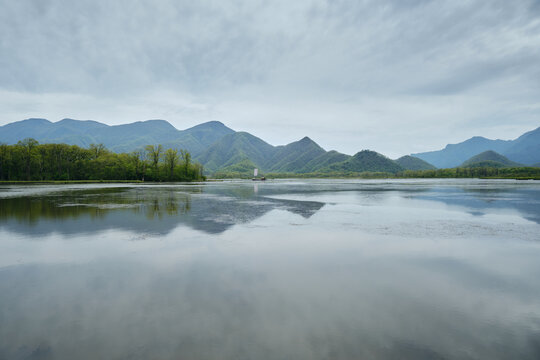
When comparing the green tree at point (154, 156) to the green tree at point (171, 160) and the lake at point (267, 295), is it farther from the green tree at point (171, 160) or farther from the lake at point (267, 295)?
the lake at point (267, 295)

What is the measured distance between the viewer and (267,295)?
23.2 feet

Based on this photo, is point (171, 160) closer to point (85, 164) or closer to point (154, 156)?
point (154, 156)

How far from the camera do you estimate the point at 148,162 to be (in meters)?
108

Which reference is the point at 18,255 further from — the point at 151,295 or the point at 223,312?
the point at 223,312

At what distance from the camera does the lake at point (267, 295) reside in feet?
16.3

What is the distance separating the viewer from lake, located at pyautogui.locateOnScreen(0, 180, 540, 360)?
4.97 metres

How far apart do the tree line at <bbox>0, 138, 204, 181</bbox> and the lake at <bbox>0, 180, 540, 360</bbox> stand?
99.4 metres

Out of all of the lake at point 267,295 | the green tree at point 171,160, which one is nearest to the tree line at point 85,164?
the green tree at point 171,160

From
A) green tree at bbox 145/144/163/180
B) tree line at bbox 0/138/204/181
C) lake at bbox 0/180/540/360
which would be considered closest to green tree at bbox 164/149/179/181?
tree line at bbox 0/138/204/181

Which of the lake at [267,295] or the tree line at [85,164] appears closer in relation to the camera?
the lake at [267,295]

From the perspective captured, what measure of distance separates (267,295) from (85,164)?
116 meters

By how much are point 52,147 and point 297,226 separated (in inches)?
4435

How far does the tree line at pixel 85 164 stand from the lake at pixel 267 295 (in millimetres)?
99375

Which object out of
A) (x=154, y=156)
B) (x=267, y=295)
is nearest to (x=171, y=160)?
(x=154, y=156)
